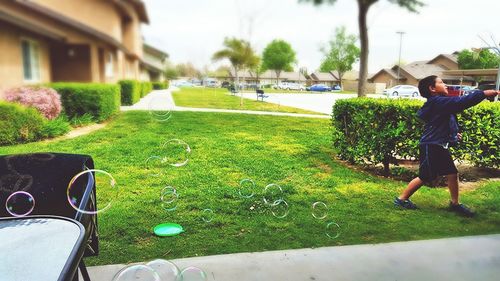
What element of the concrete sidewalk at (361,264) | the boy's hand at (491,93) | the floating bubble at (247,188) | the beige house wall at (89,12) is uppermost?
the beige house wall at (89,12)

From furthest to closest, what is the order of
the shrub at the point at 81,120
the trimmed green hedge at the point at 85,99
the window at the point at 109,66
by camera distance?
the window at the point at 109,66 → the shrub at the point at 81,120 → the trimmed green hedge at the point at 85,99

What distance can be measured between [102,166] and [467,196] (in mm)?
4978

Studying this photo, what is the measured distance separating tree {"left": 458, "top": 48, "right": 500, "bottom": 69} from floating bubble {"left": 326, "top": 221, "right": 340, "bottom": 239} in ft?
6.69

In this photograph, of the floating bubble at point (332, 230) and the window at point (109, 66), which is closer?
the floating bubble at point (332, 230)

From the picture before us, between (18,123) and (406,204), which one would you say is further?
(18,123)

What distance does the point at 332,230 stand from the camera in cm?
340

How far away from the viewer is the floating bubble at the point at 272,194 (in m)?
4.16

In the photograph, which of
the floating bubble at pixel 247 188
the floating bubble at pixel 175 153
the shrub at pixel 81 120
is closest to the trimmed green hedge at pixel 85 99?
the shrub at pixel 81 120

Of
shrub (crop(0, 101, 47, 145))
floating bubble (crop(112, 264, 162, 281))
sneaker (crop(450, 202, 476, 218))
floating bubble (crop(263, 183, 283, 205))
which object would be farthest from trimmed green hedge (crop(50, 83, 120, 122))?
sneaker (crop(450, 202, 476, 218))

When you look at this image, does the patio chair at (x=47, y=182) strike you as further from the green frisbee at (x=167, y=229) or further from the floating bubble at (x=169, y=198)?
the floating bubble at (x=169, y=198)

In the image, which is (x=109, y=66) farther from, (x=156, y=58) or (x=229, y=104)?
(x=156, y=58)

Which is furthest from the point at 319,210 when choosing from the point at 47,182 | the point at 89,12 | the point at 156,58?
the point at 89,12

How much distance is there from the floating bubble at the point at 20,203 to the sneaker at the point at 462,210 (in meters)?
3.93

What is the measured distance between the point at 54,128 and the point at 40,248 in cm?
652
